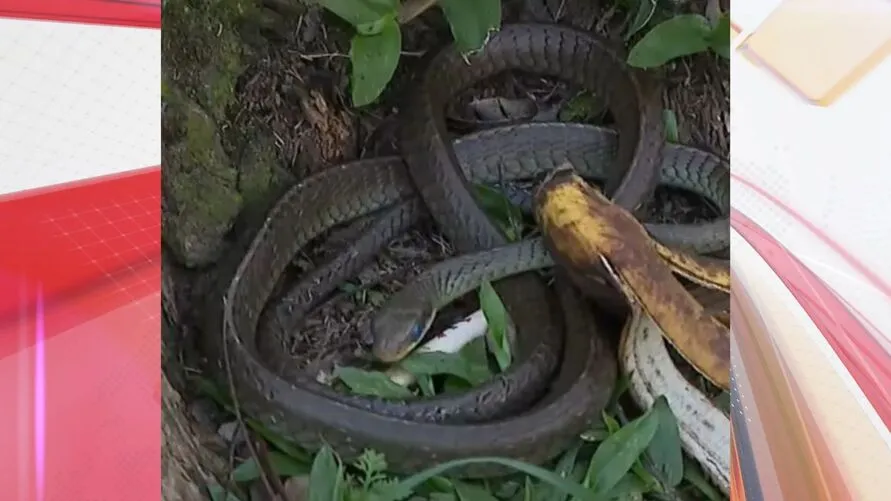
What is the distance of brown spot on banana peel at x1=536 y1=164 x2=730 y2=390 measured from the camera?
107 centimetres

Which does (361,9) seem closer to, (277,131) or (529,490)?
(277,131)

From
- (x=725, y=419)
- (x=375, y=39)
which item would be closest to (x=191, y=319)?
(x=375, y=39)

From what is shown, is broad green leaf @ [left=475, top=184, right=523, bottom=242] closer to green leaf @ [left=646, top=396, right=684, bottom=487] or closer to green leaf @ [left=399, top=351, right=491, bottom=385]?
green leaf @ [left=399, top=351, right=491, bottom=385]

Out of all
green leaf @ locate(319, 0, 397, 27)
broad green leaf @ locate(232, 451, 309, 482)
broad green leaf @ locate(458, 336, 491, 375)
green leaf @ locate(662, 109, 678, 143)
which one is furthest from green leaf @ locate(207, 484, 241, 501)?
green leaf @ locate(662, 109, 678, 143)

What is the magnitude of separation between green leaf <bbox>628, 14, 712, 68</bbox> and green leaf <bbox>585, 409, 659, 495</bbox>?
0.41 m

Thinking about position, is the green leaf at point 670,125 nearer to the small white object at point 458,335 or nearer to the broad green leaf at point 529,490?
the small white object at point 458,335

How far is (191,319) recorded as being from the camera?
1131 mm

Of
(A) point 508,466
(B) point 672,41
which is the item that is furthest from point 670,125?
(A) point 508,466

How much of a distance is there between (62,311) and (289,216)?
0.34 metres

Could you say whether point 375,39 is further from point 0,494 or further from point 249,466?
point 0,494

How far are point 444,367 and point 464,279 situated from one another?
4.3 inches

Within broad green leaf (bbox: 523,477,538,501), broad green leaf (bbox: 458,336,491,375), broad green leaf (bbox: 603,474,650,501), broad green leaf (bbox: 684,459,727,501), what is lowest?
broad green leaf (bbox: 523,477,538,501)

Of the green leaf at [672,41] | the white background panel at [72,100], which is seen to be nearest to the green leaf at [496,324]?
the green leaf at [672,41]

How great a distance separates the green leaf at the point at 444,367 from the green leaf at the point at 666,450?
20 cm
